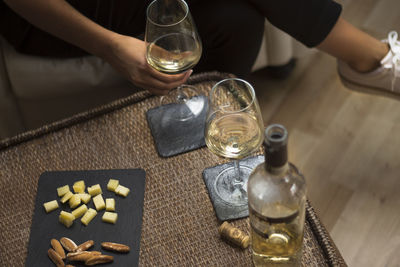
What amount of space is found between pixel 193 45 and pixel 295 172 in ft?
1.17

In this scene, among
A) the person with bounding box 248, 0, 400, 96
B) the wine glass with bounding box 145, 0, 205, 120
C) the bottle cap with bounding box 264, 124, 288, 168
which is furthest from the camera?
the person with bounding box 248, 0, 400, 96

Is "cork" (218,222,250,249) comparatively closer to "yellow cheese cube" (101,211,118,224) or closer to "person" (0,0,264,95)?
"yellow cheese cube" (101,211,118,224)

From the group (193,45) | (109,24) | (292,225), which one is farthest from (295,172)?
(109,24)

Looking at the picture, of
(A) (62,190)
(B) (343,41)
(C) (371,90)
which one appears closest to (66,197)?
(A) (62,190)

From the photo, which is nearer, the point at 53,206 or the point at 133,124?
the point at 53,206

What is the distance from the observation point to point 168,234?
90 centimetres

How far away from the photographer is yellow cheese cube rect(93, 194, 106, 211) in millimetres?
938

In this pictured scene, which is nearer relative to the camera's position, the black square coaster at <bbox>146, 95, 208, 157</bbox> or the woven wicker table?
the woven wicker table

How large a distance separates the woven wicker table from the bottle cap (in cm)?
27

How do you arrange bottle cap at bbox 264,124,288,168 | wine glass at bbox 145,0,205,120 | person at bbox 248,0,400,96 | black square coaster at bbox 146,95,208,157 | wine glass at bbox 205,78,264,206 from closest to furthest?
bottle cap at bbox 264,124,288,168 < wine glass at bbox 205,78,264,206 < wine glass at bbox 145,0,205,120 < black square coaster at bbox 146,95,208,157 < person at bbox 248,0,400,96

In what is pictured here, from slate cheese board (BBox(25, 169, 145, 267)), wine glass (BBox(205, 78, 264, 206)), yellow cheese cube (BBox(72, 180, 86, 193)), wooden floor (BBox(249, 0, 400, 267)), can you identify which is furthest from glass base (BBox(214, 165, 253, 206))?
wooden floor (BBox(249, 0, 400, 267))

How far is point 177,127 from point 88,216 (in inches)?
10.2

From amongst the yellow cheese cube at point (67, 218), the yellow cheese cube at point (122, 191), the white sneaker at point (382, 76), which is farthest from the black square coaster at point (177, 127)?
the white sneaker at point (382, 76)

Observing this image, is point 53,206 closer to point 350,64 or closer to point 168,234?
point 168,234
